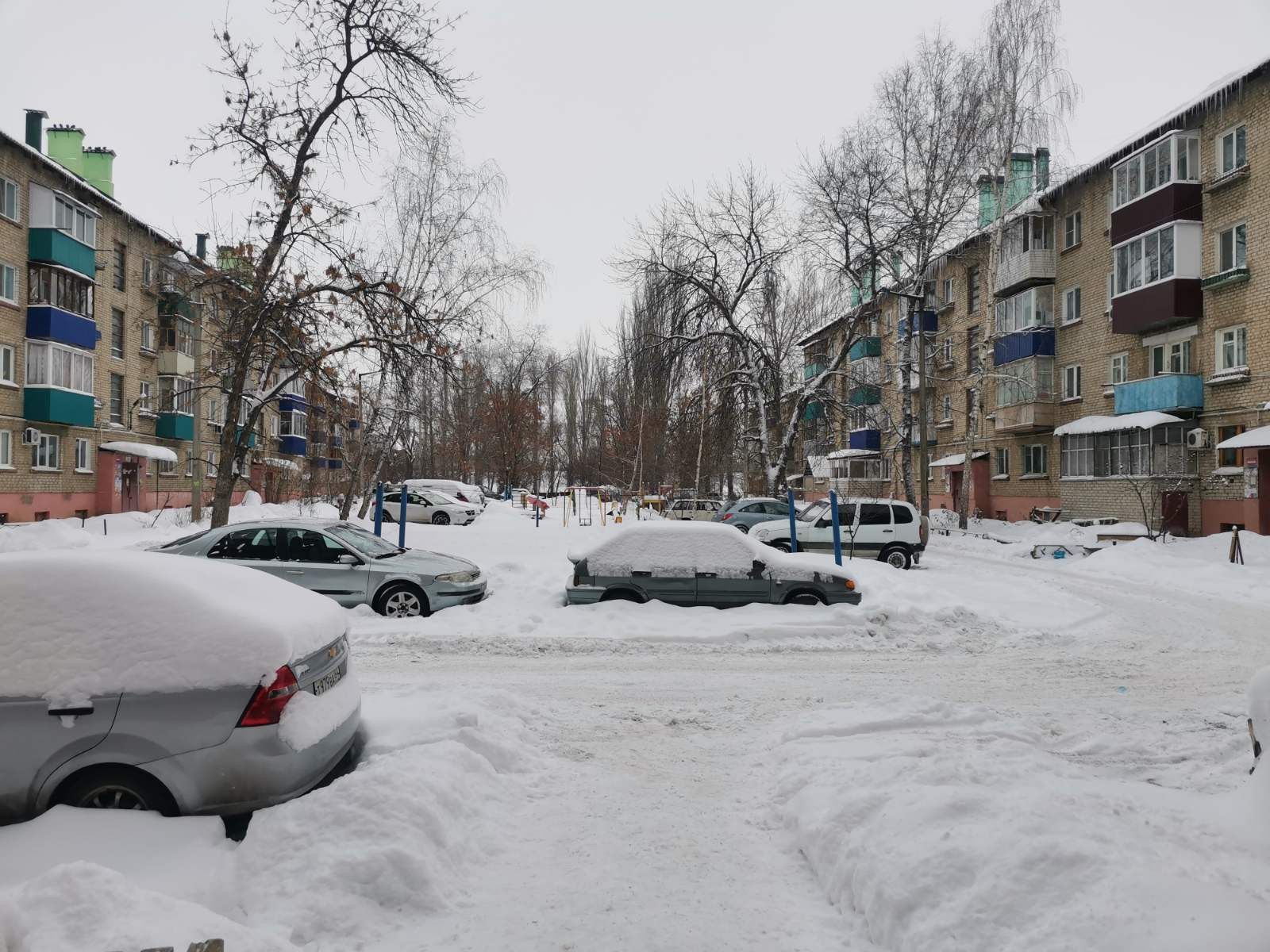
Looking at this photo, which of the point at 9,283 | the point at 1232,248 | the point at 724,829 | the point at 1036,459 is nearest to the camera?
the point at 724,829

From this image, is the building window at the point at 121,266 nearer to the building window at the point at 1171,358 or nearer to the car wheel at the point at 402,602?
the car wheel at the point at 402,602

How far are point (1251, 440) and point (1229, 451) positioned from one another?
289cm

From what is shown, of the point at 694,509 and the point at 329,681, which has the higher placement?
the point at 694,509

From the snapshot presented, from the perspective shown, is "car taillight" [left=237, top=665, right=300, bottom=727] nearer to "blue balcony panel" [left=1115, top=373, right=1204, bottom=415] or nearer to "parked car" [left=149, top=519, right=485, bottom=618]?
"parked car" [left=149, top=519, right=485, bottom=618]

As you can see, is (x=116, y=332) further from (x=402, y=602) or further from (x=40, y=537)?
(x=402, y=602)

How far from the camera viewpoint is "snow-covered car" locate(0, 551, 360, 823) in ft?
12.7

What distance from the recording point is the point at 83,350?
98.2 feet

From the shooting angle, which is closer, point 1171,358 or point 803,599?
point 803,599

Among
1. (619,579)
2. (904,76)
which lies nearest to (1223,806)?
(619,579)

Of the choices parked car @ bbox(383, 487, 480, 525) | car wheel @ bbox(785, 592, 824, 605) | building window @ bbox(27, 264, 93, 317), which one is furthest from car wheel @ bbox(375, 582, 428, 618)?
building window @ bbox(27, 264, 93, 317)

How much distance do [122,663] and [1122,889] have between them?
15.2 ft

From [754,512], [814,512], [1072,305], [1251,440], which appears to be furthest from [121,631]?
[1072,305]

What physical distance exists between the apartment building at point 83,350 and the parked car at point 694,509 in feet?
50.5

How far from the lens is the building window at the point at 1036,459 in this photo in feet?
104
